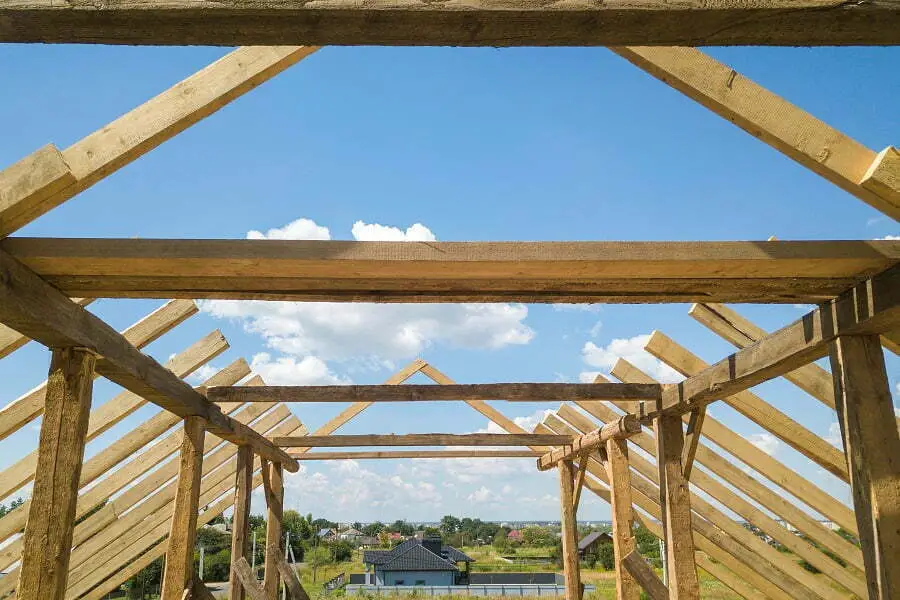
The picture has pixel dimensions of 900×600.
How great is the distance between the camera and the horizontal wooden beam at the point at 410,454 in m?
9.86

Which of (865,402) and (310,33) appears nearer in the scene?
(310,33)

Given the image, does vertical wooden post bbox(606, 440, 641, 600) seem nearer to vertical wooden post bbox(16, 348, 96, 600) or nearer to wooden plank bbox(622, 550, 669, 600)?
wooden plank bbox(622, 550, 669, 600)

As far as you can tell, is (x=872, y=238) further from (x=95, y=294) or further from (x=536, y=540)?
(x=536, y=540)

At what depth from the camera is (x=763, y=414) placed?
588 centimetres

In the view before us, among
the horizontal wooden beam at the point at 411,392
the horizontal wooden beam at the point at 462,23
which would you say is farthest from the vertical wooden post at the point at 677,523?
the horizontal wooden beam at the point at 462,23

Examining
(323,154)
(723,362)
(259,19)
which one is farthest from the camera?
(323,154)

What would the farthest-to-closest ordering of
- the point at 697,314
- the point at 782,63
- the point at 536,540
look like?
the point at 536,540 < the point at 697,314 < the point at 782,63

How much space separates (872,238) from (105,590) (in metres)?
11.6

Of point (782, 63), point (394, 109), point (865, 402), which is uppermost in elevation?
point (394, 109)

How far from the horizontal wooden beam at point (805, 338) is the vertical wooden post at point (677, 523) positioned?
53 centimetres

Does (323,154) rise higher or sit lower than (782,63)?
higher

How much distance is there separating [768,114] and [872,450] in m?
1.63

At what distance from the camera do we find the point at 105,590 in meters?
10.6

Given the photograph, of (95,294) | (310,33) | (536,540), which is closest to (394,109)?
(95,294)
